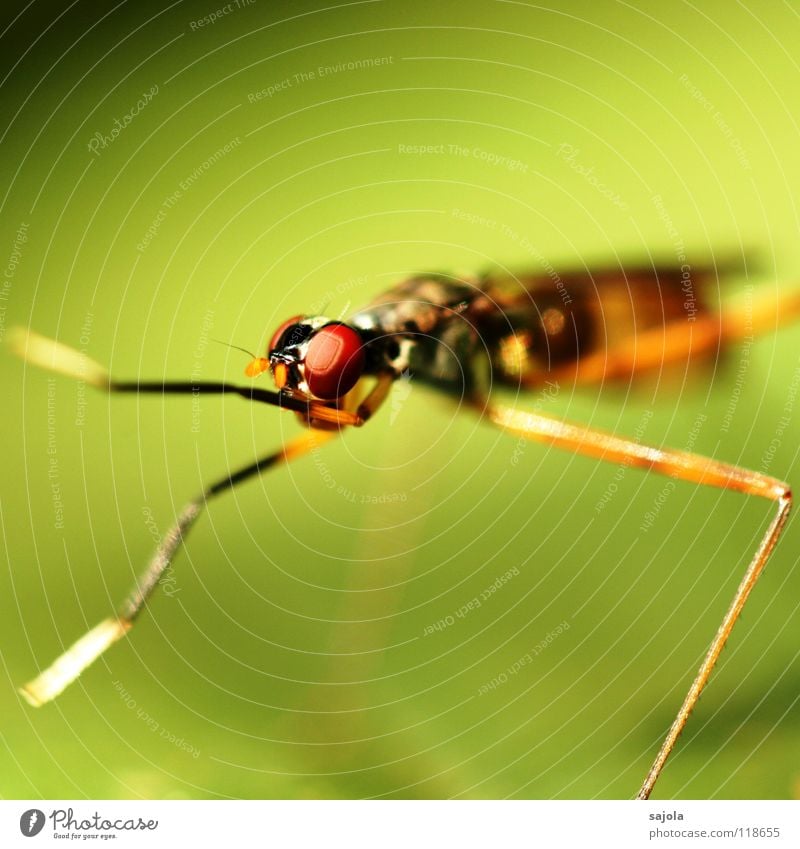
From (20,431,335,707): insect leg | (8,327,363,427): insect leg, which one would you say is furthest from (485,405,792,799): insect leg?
(20,431,335,707): insect leg

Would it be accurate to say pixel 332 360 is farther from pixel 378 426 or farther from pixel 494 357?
pixel 494 357

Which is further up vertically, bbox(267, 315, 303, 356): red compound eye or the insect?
bbox(267, 315, 303, 356): red compound eye

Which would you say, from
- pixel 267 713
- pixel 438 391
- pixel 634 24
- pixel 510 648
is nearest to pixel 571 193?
pixel 634 24

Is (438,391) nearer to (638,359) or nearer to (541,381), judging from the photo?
(541,381)

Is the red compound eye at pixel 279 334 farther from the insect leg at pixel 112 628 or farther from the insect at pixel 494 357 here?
the insect leg at pixel 112 628

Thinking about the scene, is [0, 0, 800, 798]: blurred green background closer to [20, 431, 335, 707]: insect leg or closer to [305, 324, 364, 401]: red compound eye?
[20, 431, 335, 707]: insect leg

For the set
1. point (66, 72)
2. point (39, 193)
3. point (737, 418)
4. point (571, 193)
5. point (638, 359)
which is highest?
point (66, 72)
